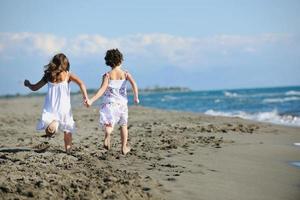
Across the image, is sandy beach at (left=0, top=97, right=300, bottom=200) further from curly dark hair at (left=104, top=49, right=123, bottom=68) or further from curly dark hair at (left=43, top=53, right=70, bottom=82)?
curly dark hair at (left=104, top=49, right=123, bottom=68)

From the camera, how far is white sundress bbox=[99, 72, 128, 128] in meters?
7.34

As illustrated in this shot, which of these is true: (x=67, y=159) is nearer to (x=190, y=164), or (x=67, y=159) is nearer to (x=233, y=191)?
(x=190, y=164)

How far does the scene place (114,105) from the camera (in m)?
7.36

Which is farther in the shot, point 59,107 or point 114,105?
point 114,105

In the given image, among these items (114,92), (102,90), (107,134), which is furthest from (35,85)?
(107,134)

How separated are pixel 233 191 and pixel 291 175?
1372 mm

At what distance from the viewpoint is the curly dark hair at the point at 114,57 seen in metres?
7.31

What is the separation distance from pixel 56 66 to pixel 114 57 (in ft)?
3.09

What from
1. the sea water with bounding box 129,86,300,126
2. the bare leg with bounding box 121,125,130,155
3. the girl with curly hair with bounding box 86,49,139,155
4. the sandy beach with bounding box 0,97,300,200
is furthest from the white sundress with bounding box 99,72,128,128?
the sea water with bounding box 129,86,300,126

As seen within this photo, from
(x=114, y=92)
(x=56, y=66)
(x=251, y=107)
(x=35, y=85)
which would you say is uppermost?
(x=56, y=66)

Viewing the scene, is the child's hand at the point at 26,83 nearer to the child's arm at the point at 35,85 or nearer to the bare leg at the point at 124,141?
the child's arm at the point at 35,85

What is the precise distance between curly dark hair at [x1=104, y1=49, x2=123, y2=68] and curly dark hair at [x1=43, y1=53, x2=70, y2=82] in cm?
68

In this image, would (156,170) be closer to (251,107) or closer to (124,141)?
(124,141)

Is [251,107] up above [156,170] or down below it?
below
